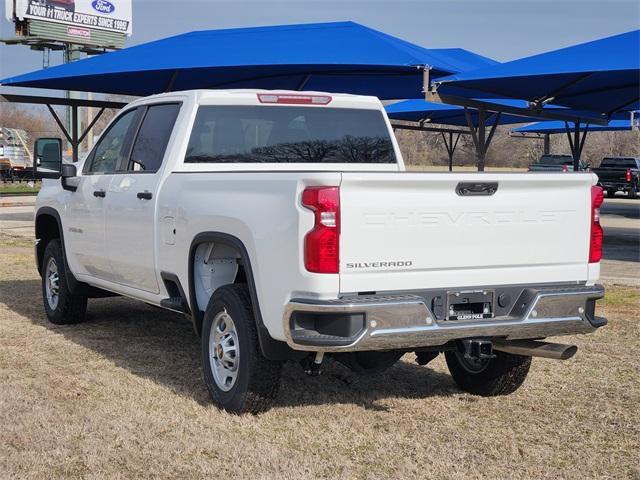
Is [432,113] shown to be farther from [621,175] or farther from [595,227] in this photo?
[595,227]

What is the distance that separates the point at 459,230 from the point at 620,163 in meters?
36.5

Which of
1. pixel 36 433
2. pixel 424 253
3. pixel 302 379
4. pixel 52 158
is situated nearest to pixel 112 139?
pixel 52 158

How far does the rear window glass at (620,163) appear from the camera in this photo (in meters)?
39.2

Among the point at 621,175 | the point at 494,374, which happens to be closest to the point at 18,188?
the point at 621,175

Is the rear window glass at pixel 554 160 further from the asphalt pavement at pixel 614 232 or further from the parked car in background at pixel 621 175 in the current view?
the asphalt pavement at pixel 614 232

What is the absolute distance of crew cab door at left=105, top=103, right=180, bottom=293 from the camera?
6.58 m

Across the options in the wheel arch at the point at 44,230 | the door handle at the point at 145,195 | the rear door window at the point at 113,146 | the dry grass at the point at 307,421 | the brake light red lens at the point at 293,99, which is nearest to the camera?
the dry grass at the point at 307,421

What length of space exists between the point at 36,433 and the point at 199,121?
2.50 m

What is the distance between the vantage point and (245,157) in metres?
6.63

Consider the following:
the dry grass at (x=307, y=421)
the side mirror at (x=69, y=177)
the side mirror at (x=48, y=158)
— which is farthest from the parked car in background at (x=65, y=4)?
the dry grass at (x=307, y=421)

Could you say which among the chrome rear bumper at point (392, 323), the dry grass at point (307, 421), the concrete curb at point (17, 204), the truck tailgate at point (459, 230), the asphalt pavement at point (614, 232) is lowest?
the concrete curb at point (17, 204)

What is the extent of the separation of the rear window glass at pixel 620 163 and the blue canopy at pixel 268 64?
2279 centimetres

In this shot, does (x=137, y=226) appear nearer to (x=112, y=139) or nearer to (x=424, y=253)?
(x=112, y=139)

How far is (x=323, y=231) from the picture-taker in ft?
15.6
